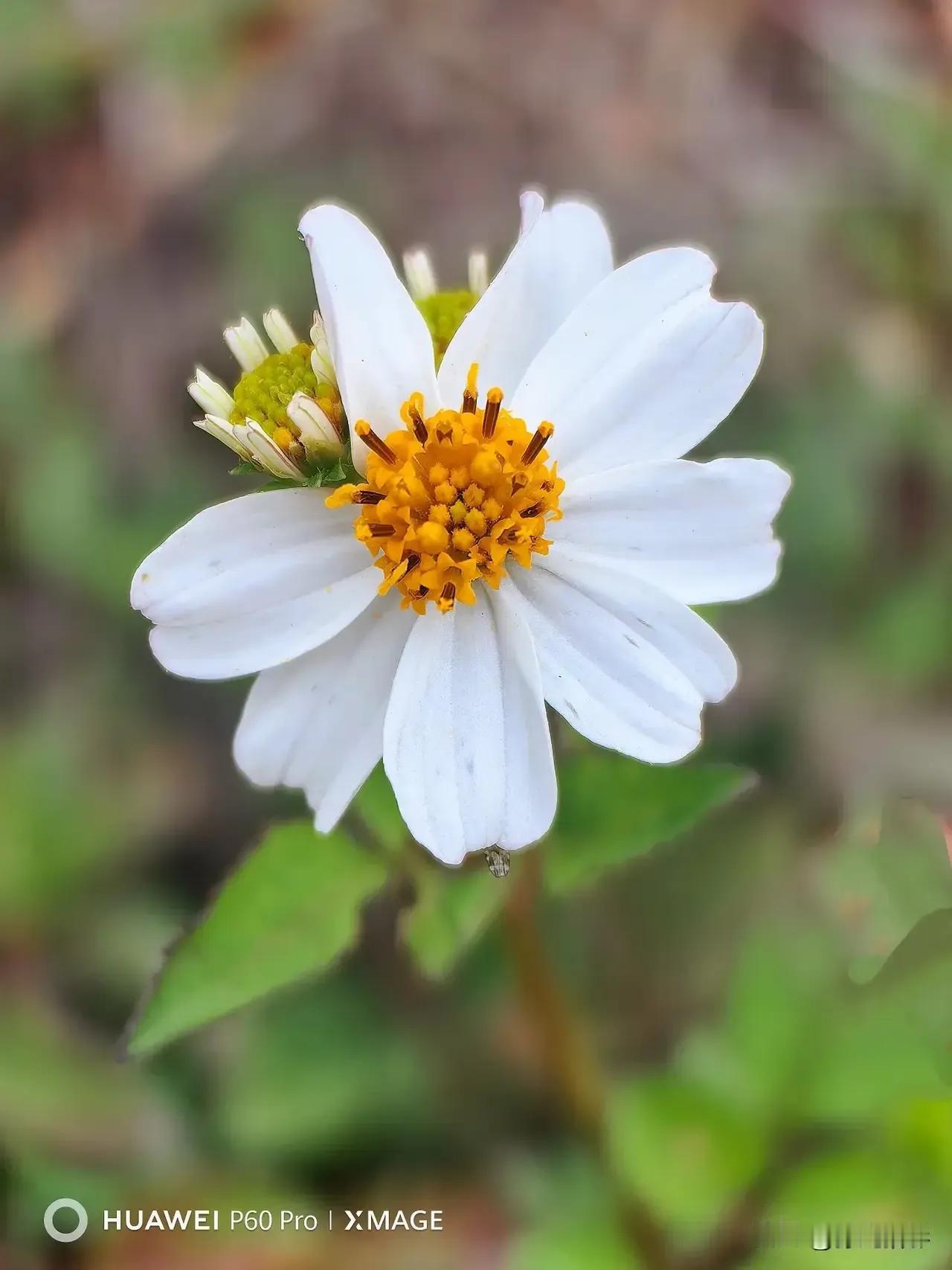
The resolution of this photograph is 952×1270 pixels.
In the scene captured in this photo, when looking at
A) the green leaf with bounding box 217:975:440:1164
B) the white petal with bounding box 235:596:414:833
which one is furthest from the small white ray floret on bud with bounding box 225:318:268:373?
the green leaf with bounding box 217:975:440:1164

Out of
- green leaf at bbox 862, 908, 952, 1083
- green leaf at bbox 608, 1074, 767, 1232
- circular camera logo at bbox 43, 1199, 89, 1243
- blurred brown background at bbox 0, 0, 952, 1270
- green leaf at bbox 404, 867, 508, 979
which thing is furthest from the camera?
blurred brown background at bbox 0, 0, 952, 1270

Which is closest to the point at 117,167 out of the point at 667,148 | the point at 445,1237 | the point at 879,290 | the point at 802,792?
the point at 667,148

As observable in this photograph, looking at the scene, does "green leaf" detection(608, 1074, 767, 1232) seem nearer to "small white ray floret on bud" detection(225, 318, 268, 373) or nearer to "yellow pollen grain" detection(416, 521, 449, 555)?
"yellow pollen grain" detection(416, 521, 449, 555)

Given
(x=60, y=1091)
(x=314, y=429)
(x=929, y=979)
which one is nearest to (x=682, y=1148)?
(x=929, y=979)

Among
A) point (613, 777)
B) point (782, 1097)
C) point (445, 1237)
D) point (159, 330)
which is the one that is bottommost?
point (445, 1237)

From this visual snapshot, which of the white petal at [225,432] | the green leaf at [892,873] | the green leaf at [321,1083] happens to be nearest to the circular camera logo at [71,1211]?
the green leaf at [321,1083]

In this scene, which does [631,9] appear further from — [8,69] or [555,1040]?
[555,1040]

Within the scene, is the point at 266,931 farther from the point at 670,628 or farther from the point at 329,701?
the point at 670,628
